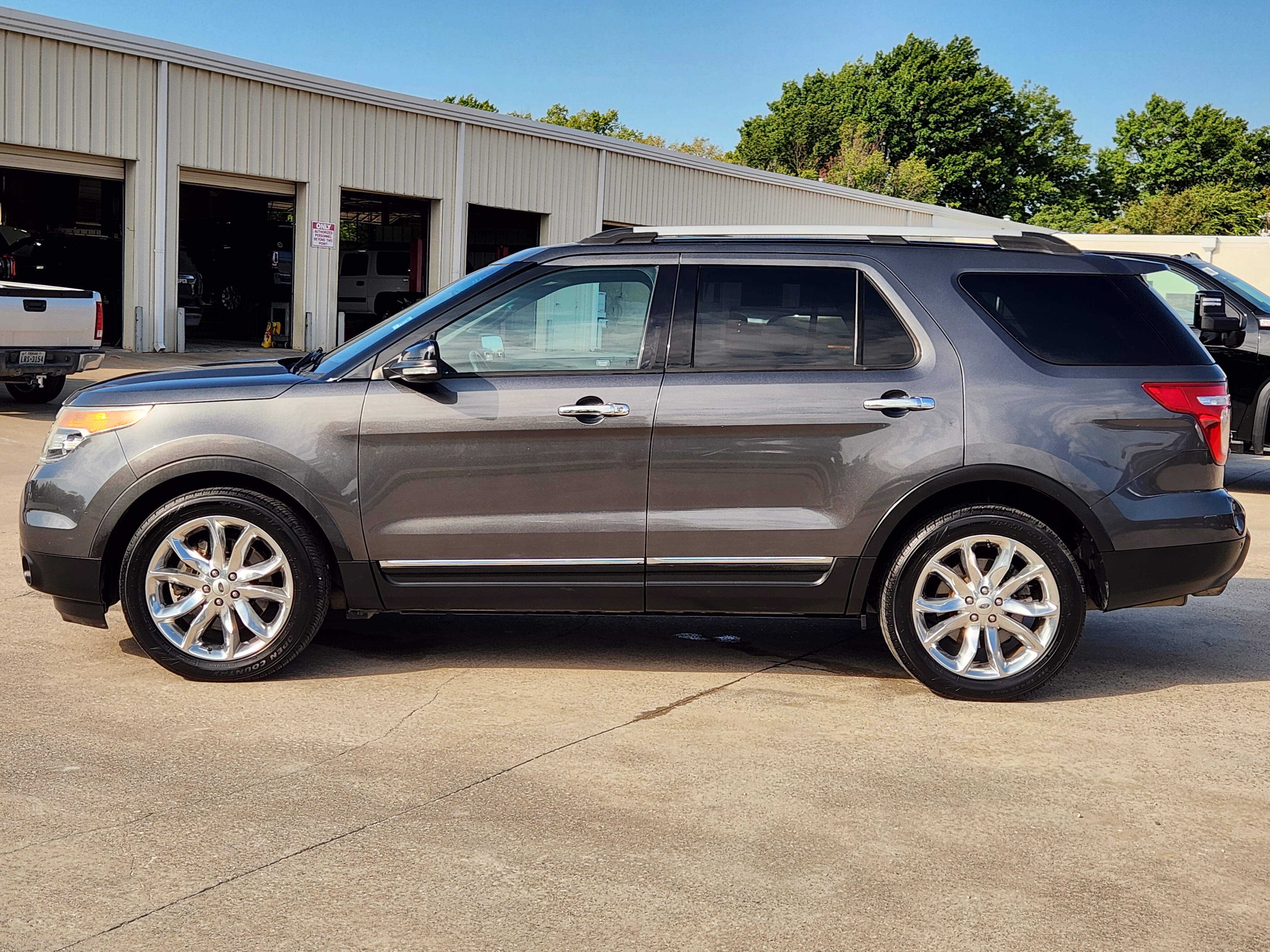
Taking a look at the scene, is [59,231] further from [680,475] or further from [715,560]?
[715,560]

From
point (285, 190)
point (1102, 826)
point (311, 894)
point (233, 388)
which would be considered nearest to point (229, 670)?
point (233, 388)

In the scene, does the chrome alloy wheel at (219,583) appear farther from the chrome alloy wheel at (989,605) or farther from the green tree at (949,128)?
the green tree at (949,128)

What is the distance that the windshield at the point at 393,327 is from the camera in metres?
5.27

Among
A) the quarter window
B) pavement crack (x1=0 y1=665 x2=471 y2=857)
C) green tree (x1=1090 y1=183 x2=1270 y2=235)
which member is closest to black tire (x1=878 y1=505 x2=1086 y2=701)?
pavement crack (x1=0 y1=665 x2=471 y2=857)

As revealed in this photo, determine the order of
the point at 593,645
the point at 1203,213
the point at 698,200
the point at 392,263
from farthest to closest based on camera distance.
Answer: the point at 1203,213 → the point at 698,200 → the point at 392,263 → the point at 593,645

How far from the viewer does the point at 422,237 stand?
92.7 feet

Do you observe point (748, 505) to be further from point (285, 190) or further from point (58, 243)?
point (58, 243)

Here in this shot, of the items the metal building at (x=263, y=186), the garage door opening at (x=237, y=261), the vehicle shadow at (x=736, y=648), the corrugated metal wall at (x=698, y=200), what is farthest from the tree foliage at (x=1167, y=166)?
the vehicle shadow at (x=736, y=648)

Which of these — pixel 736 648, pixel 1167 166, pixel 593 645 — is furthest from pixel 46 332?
pixel 1167 166

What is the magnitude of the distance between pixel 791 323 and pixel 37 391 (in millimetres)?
13039

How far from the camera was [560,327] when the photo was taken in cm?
530

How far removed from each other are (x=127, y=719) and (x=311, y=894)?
1.74 meters

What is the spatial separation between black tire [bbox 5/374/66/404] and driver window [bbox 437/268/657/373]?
38.7 feet

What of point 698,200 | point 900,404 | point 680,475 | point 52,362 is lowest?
point 680,475
